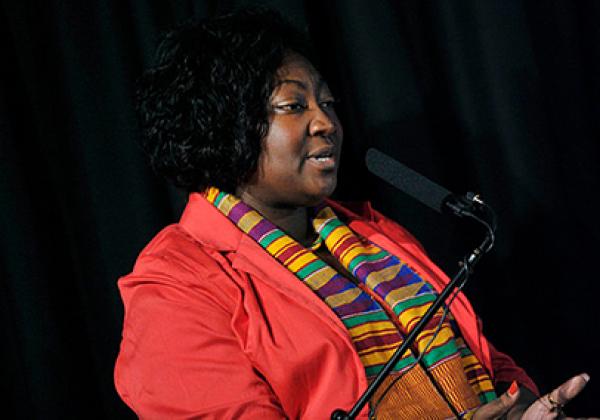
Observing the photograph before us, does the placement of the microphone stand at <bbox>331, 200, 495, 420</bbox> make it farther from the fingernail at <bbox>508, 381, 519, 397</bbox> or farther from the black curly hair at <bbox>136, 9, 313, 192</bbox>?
the black curly hair at <bbox>136, 9, 313, 192</bbox>

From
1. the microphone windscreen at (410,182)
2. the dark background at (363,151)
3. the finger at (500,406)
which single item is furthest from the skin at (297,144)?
the finger at (500,406)

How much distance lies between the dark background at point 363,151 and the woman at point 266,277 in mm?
302

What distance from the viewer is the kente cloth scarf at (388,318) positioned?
1.43 meters

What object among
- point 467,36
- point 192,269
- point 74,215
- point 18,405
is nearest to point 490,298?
point 467,36

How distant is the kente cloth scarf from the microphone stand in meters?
0.33

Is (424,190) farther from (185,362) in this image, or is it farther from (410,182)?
(185,362)

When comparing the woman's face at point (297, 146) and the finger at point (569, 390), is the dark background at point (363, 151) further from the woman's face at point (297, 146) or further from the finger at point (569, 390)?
the finger at point (569, 390)

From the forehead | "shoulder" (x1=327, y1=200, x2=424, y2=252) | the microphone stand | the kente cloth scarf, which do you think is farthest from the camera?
"shoulder" (x1=327, y1=200, x2=424, y2=252)

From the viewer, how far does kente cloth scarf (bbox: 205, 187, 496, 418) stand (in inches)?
56.4

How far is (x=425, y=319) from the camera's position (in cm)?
104

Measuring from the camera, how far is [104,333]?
1.89m

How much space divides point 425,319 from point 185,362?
0.48 meters

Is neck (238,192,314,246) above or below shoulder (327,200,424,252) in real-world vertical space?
above

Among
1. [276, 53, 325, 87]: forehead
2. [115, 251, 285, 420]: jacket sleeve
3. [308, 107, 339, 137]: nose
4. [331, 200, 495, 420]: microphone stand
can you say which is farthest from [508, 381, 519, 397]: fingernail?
[276, 53, 325, 87]: forehead
